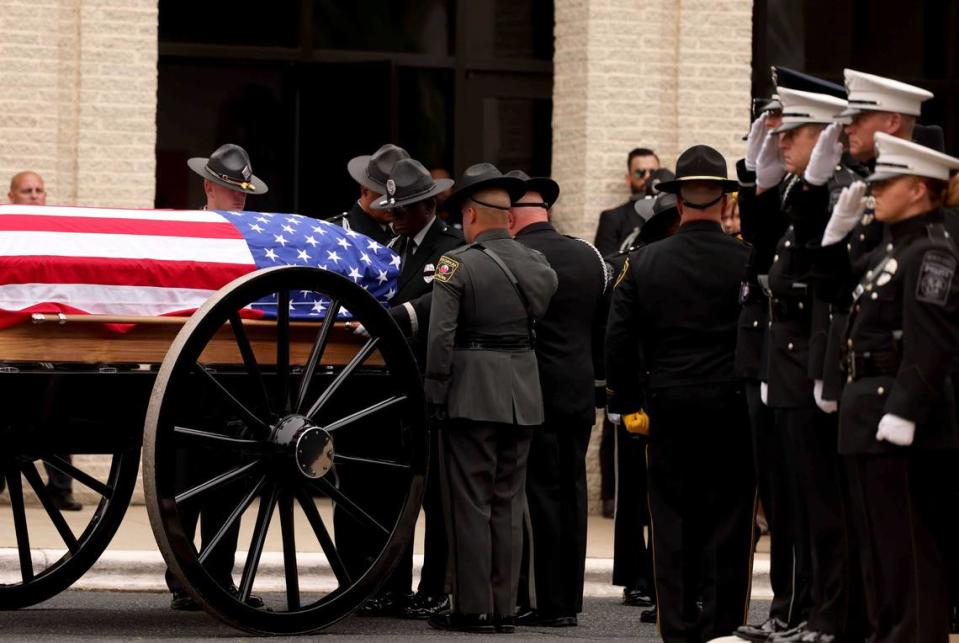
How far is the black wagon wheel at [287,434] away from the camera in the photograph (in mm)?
7836

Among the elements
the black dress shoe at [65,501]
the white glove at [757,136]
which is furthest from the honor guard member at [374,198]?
the black dress shoe at [65,501]

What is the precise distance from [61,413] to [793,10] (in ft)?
26.5

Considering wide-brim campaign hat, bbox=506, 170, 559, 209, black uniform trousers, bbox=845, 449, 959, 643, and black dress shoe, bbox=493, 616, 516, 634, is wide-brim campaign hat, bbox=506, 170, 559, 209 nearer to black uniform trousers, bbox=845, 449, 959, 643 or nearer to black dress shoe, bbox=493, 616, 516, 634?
black dress shoe, bbox=493, 616, 516, 634

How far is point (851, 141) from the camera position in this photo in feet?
23.7

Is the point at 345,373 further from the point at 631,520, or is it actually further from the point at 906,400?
the point at 906,400

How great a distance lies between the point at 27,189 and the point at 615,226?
363 centimetres

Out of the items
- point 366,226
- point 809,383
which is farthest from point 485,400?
point 809,383

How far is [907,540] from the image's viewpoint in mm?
6828

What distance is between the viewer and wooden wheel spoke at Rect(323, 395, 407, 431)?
8.44 metres

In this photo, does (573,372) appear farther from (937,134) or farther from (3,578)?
(3,578)

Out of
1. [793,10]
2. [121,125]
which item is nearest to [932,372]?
[121,125]

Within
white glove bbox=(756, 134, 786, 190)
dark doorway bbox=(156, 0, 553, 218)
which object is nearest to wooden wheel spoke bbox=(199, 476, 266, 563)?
white glove bbox=(756, 134, 786, 190)

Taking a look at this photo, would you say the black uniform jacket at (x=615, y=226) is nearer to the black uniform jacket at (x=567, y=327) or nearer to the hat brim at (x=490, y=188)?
the black uniform jacket at (x=567, y=327)

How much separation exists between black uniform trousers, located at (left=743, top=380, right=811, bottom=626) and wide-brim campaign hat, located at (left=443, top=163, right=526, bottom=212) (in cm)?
163
